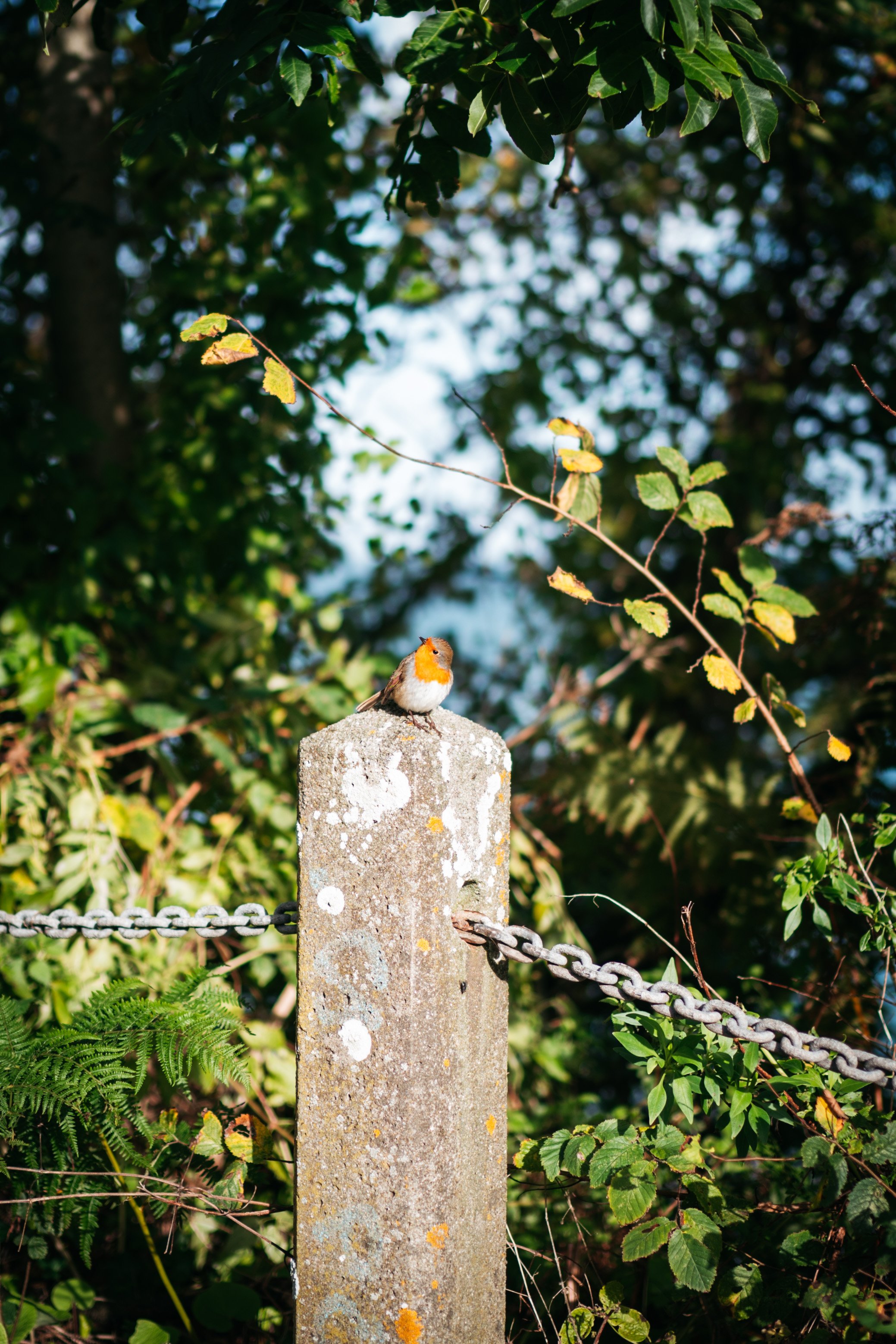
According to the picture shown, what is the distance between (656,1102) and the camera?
1511 mm

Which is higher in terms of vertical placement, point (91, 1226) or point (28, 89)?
point (28, 89)

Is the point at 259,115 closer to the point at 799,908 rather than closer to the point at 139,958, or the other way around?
the point at 799,908

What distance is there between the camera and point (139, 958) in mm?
2799

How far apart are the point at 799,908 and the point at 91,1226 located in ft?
5.17

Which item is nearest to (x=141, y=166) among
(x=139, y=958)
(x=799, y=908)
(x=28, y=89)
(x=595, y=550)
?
(x=28, y=89)

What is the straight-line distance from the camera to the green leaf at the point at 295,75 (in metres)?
1.76

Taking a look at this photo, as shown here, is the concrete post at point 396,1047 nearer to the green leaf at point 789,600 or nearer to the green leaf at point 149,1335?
the green leaf at point 149,1335

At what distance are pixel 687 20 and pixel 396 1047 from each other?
5.85 ft

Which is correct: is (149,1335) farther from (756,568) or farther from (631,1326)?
(756,568)

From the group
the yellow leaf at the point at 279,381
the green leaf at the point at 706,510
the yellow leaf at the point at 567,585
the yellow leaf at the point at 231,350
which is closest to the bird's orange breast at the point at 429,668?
the yellow leaf at the point at 567,585

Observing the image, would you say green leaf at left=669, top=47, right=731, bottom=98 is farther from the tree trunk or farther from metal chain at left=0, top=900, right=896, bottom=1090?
the tree trunk

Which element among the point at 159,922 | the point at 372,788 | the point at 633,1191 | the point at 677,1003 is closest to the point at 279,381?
the point at 372,788

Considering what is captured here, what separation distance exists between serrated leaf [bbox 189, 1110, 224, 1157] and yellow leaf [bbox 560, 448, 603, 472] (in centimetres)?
164

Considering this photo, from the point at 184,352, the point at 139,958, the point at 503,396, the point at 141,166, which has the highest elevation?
the point at 141,166
